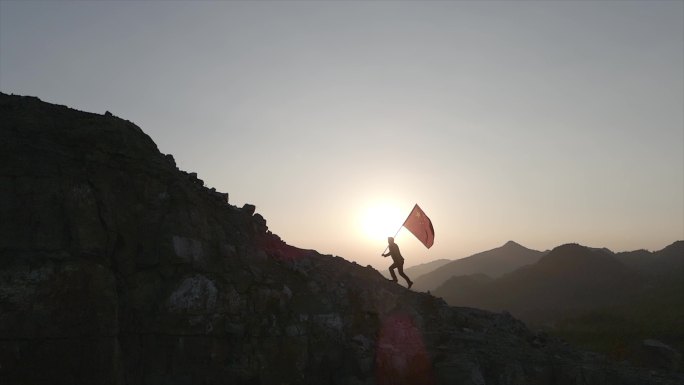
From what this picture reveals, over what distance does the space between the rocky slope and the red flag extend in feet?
13.1

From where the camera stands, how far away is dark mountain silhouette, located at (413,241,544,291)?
3812 inches

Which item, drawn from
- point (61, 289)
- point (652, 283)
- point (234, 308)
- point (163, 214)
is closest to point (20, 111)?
point (163, 214)

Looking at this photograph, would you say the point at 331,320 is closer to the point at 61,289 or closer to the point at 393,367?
the point at 393,367

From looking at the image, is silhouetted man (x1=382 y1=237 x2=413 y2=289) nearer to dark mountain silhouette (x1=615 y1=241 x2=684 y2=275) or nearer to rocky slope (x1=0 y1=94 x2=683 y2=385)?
rocky slope (x1=0 y1=94 x2=683 y2=385)

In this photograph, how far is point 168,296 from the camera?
12.5 m

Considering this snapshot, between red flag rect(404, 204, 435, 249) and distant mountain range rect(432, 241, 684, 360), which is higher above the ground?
red flag rect(404, 204, 435, 249)

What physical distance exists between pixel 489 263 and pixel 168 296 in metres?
95.2

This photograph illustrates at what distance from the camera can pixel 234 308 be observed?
43.8 feet

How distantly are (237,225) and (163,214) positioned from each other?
2.84m

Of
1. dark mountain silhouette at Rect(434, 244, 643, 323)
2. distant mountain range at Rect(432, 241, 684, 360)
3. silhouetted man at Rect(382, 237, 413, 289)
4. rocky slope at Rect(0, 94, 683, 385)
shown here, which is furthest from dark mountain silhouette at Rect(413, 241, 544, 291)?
rocky slope at Rect(0, 94, 683, 385)

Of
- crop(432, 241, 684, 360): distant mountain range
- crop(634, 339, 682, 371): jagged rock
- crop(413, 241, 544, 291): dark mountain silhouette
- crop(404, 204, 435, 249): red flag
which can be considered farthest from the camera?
crop(413, 241, 544, 291): dark mountain silhouette

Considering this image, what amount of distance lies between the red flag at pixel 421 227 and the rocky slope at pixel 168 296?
158 inches

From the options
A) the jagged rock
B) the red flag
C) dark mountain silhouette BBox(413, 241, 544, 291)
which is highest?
dark mountain silhouette BBox(413, 241, 544, 291)

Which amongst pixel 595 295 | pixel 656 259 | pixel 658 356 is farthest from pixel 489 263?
pixel 658 356
